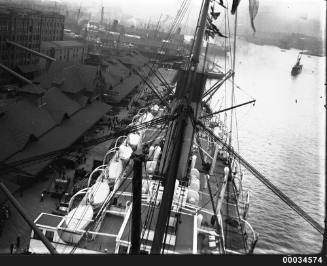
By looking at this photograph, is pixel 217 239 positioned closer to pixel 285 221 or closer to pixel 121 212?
pixel 121 212

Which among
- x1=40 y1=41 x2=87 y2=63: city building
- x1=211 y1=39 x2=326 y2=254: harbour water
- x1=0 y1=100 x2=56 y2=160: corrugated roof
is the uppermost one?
x1=40 y1=41 x2=87 y2=63: city building

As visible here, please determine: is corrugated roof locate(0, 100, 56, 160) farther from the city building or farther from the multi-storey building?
the city building

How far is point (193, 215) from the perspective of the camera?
10945mm

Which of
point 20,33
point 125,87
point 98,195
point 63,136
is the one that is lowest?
point 63,136

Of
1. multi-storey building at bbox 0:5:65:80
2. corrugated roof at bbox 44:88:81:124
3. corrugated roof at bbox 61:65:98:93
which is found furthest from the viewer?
multi-storey building at bbox 0:5:65:80

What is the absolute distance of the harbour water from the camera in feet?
60.8

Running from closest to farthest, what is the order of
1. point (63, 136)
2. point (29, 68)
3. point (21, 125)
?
1. point (21, 125)
2. point (63, 136)
3. point (29, 68)

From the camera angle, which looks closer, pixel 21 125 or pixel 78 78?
pixel 21 125

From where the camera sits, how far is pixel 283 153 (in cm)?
3114

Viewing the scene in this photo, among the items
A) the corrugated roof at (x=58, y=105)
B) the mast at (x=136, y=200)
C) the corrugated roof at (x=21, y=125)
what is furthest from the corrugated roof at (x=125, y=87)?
the mast at (x=136, y=200)

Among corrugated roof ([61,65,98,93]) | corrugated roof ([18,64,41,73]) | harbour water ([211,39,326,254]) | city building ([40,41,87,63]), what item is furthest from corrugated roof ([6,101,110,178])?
city building ([40,41,87,63])

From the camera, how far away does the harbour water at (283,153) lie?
18.5 meters

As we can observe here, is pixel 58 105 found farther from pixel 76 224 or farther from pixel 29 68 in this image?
pixel 76 224

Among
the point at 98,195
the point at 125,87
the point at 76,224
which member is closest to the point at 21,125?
the point at 98,195
